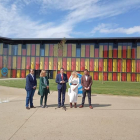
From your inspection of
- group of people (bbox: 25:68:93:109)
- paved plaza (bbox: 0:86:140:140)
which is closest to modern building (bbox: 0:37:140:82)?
group of people (bbox: 25:68:93:109)

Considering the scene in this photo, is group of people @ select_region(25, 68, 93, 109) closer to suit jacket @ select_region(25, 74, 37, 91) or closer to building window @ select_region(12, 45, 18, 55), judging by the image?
suit jacket @ select_region(25, 74, 37, 91)

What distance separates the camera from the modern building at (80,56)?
4081cm

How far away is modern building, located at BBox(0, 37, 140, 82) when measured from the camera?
40.8m

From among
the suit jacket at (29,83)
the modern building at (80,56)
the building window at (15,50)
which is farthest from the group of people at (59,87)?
the building window at (15,50)

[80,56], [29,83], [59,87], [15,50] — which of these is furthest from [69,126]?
[15,50]

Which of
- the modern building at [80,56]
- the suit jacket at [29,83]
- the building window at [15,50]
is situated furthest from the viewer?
the building window at [15,50]

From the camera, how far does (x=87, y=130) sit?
4.13m

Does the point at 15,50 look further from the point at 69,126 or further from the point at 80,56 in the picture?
the point at 69,126

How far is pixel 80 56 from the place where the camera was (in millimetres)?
41594

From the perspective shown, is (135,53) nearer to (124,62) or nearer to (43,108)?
(124,62)

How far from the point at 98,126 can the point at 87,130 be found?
0.46 metres

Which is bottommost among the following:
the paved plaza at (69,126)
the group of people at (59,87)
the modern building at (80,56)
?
the paved plaza at (69,126)

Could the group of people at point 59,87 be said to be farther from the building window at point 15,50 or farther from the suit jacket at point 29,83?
the building window at point 15,50

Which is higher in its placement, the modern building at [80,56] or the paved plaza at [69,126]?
the modern building at [80,56]
